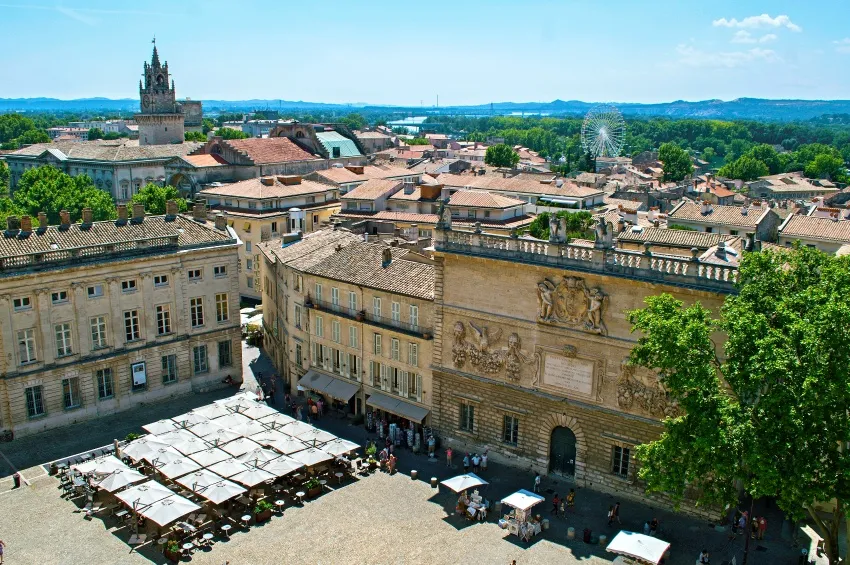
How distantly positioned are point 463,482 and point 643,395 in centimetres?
964

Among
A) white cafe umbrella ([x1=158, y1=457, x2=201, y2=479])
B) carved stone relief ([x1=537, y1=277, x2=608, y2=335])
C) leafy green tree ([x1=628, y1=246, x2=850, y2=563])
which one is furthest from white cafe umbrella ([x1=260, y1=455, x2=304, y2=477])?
leafy green tree ([x1=628, y1=246, x2=850, y2=563])

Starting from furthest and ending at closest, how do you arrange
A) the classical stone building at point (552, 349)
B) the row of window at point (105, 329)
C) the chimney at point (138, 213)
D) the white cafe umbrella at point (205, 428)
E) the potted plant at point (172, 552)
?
the chimney at point (138, 213), the row of window at point (105, 329), the white cafe umbrella at point (205, 428), the classical stone building at point (552, 349), the potted plant at point (172, 552)

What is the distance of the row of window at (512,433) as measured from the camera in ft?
125

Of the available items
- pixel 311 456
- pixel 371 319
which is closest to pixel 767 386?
pixel 311 456

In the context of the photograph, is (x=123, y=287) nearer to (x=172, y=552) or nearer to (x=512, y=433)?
(x=172, y=552)

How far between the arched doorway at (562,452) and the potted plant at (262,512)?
14773 mm

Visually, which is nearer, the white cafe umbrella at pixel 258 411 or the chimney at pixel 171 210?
the white cafe umbrella at pixel 258 411

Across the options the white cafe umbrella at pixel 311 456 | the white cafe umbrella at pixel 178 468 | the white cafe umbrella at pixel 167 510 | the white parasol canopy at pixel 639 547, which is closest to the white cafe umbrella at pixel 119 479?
the white cafe umbrella at pixel 178 468

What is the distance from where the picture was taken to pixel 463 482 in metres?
37.7

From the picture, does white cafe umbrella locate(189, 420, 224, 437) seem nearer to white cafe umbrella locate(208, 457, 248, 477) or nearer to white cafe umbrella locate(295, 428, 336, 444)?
white cafe umbrella locate(208, 457, 248, 477)

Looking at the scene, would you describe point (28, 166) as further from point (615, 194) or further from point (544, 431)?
point (544, 431)

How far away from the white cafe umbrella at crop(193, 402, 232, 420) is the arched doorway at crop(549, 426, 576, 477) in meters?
18.5

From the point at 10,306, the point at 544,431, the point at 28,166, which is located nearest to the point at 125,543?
the point at 10,306

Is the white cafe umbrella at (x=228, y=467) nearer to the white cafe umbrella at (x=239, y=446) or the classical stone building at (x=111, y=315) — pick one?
the white cafe umbrella at (x=239, y=446)
